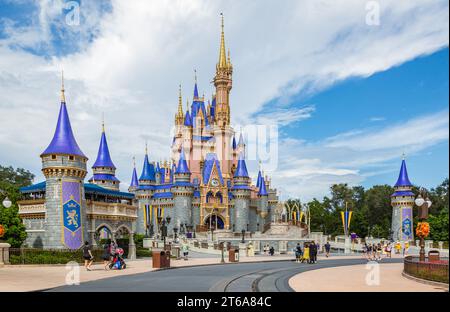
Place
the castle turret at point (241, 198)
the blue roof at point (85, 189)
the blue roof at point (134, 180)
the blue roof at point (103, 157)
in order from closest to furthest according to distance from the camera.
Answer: the blue roof at point (85, 189)
the blue roof at point (103, 157)
the castle turret at point (241, 198)
the blue roof at point (134, 180)

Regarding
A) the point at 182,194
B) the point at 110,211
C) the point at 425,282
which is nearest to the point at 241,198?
the point at 182,194

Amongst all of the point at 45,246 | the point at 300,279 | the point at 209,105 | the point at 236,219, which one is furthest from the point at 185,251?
the point at 209,105

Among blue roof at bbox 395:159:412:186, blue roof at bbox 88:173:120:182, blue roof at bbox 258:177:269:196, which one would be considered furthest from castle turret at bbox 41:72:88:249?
blue roof at bbox 395:159:412:186

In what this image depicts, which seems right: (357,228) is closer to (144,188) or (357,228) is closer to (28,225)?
(144,188)

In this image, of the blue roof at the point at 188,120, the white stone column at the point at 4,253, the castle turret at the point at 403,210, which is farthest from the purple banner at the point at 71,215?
the blue roof at the point at 188,120

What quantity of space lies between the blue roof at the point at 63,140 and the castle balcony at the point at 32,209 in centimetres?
418

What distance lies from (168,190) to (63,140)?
40.7m

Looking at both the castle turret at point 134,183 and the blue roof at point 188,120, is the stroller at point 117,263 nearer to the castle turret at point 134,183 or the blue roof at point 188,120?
the castle turret at point 134,183

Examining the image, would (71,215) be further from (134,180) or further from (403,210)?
(403,210)

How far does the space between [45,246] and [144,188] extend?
4355 cm

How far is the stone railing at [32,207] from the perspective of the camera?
117 feet

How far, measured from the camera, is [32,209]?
36.1m

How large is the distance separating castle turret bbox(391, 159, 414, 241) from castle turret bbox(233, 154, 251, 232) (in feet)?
70.4

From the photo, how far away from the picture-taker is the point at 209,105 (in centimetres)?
8831
